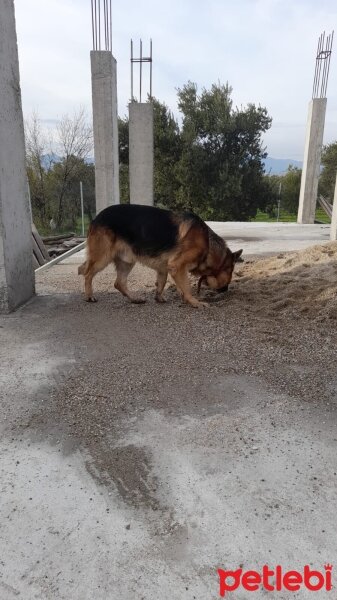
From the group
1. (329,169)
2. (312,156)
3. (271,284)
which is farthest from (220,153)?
(271,284)

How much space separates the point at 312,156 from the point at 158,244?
1296cm

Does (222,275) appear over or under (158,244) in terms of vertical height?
under

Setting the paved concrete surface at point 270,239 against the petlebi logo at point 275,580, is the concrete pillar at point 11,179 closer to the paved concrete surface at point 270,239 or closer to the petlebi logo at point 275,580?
the petlebi logo at point 275,580

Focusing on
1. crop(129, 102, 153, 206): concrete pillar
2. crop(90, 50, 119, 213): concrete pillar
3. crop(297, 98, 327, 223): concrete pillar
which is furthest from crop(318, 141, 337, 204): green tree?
crop(90, 50, 119, 213): concrete pillar

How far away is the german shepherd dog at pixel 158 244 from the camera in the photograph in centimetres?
495

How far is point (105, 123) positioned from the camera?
1232 centimetres

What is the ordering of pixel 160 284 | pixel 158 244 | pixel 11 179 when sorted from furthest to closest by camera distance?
1. pixel 160 284
2. pixel 158 244
3. pixel 11 179

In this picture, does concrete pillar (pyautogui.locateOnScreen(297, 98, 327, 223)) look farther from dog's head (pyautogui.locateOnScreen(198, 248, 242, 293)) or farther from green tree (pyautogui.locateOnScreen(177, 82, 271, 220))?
Result: dog's head (pyautogui.locateOnScreen(198, 248, 242, 293))

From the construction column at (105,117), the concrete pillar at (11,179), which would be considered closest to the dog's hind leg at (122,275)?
the concrete pillar at (11,179)

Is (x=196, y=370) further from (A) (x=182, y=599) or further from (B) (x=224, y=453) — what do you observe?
(A) (x=182, y=599)

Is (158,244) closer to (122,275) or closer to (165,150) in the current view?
(122,275)

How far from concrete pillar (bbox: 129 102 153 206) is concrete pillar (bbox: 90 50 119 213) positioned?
93.3 inches

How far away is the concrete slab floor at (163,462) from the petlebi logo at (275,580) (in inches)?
1.0

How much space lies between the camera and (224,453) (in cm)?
216
